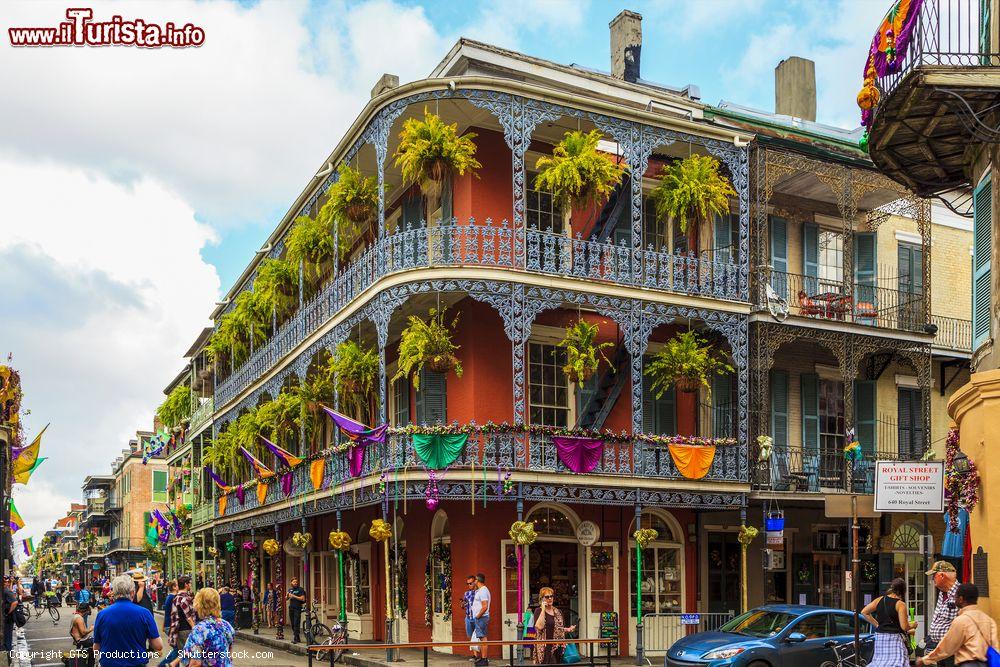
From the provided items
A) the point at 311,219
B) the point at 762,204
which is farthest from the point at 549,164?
the point at 311,219

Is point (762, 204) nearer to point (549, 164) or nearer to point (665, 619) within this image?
point (549, 164)

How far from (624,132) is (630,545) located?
8.61 meters

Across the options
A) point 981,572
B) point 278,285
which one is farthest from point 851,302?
point 278,285

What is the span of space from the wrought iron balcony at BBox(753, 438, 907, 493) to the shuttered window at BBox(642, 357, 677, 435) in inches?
80.1

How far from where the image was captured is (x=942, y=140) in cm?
1404

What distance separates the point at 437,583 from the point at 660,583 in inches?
191

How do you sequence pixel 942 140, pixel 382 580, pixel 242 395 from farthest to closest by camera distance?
pixel 242 395, pixel 382 580, pixel 942 140

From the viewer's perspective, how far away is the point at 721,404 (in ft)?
81.6

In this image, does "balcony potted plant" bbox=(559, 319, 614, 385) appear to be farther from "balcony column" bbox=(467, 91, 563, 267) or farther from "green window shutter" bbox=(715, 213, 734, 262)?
"green window shutter" bbox=(715, 213, 734, 262)

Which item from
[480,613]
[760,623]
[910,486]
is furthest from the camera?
[480,613]

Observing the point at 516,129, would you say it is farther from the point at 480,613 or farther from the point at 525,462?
the point at 480,613

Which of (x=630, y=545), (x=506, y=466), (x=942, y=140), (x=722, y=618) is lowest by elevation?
(x=722, y=618)

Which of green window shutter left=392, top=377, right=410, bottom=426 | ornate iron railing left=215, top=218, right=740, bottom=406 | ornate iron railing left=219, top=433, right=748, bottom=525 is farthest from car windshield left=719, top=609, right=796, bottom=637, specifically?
green window shutter left=392, top=377, right=410, bottom=426

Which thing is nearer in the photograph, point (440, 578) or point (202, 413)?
point (440, 578)
